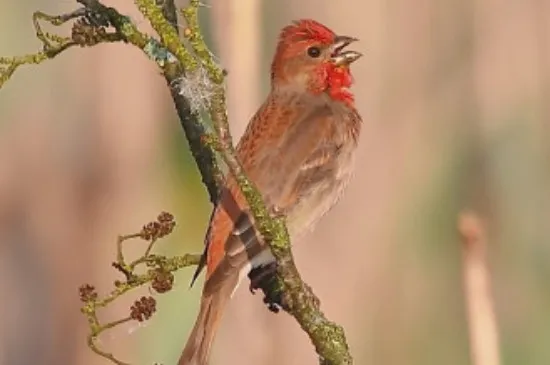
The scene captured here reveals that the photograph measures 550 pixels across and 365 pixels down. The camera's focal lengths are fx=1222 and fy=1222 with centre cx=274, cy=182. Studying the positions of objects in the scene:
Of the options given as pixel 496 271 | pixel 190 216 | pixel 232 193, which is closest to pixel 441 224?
pixel 496 271

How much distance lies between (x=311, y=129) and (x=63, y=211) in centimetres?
77

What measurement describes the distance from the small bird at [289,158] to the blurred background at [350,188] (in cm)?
21

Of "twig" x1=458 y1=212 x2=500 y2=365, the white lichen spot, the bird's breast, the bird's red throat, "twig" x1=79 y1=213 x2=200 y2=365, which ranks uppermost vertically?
the bird's red throat

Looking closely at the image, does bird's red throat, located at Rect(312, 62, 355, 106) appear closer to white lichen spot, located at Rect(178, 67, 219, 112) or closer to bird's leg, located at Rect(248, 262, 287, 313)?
bird's leg, located at Rect(248, 262, 287, 313)

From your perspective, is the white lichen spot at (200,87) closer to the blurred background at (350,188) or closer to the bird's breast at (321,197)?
the bird's breast at (321,197)

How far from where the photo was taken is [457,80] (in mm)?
3346

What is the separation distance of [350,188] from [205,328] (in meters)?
1.24

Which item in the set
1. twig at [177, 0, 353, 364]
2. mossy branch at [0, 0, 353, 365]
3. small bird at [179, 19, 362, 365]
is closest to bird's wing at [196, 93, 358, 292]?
small bird at [179, 19, 362, 365]

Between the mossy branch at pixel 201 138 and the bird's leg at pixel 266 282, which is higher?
the bird's leg at pixel 266 282

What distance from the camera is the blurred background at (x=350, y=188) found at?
301 centimetres

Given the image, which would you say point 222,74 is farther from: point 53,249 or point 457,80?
point 457,80

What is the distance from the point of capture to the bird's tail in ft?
6.65

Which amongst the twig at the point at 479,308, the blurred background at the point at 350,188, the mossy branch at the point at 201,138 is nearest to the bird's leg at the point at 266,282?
the twig at the point at 479,308

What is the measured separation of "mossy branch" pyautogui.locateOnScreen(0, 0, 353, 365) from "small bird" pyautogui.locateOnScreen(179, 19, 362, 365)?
43 cm
